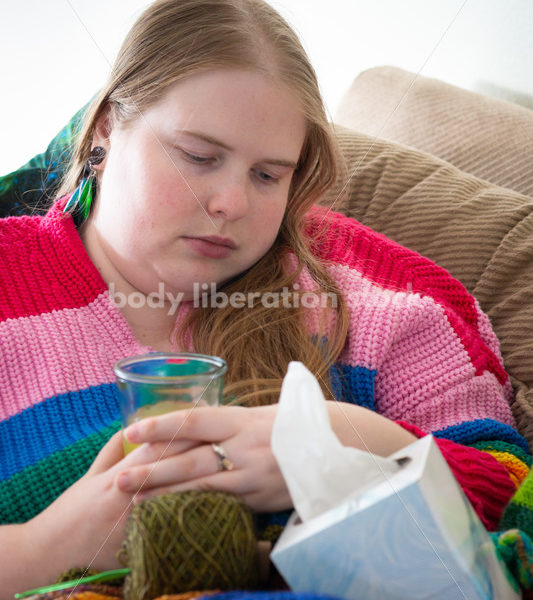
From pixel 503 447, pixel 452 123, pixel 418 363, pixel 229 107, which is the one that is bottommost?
pixel 503 447

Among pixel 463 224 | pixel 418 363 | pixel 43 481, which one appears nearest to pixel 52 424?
pixel 43 481

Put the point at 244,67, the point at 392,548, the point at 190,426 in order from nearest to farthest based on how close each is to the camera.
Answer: the point at 392,548, the point at 190,426, the point at 244,67

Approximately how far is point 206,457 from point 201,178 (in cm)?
41

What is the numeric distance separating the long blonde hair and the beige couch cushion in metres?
0.42

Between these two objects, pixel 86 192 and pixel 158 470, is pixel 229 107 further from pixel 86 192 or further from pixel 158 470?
pixel 158 470

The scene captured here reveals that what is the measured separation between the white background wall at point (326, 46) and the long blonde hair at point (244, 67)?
17cm

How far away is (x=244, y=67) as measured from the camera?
0.89 m

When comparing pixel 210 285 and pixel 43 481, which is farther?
pixel 210 285

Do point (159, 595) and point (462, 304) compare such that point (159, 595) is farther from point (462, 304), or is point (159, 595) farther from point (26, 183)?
point (26, 183)

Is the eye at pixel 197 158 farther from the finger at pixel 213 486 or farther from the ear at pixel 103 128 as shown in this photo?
the finger at pixel 213 486

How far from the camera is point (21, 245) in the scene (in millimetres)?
960

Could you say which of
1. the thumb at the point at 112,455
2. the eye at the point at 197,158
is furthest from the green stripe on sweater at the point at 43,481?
the eye at the point at 197,158

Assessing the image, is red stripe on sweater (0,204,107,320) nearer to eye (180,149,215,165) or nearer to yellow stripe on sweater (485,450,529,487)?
eye (180,149,215,165)

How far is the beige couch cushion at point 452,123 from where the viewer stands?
129 centimetres
